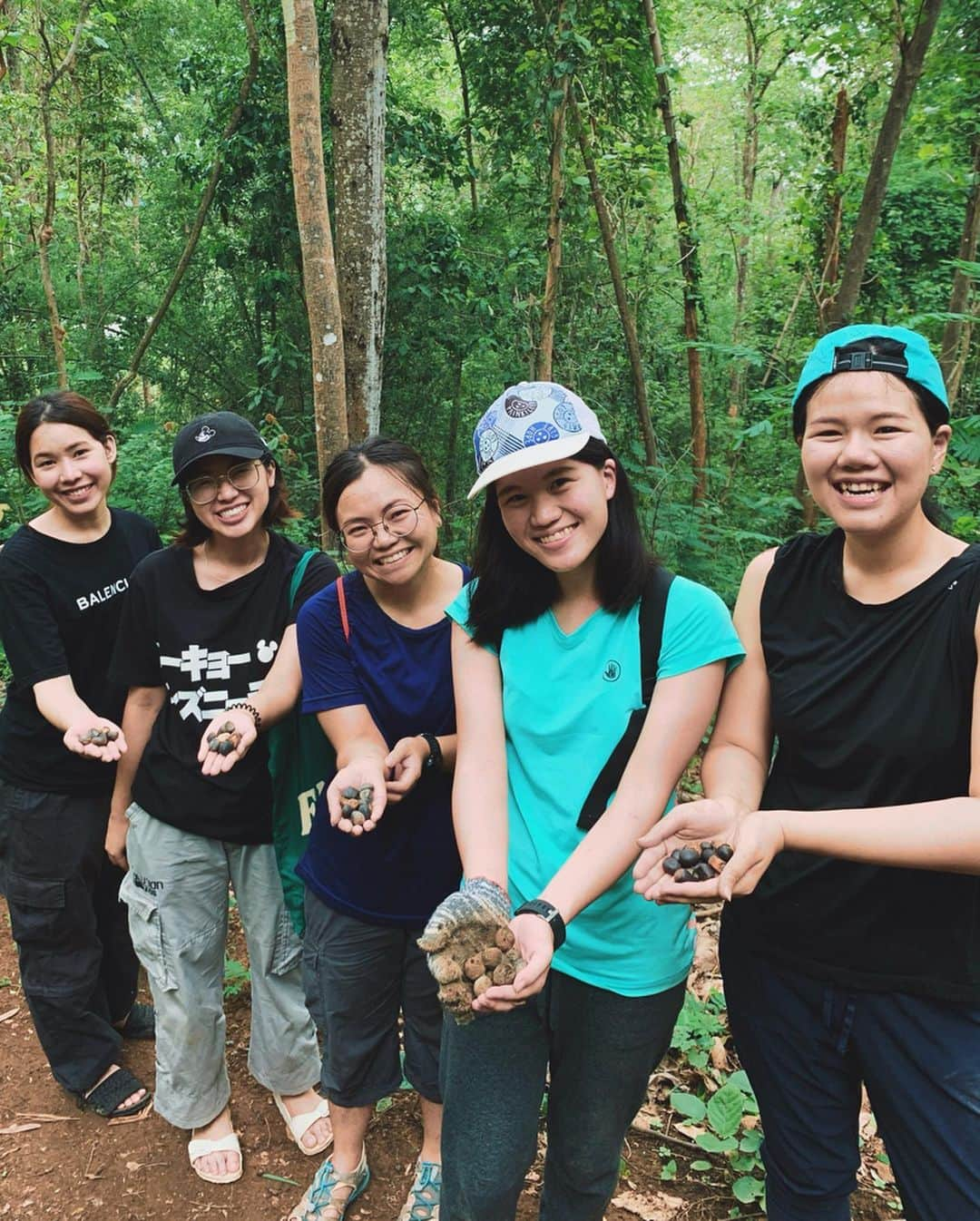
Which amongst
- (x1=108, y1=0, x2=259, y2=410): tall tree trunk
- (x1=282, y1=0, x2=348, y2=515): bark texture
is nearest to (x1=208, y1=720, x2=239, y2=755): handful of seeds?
(x1=282, y1=0, x2=348, y2=515): bark texture

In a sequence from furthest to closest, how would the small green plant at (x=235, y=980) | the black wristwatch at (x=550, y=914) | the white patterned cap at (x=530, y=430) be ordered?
1. the small green plant at (x=235, y=980)
2. the white patterned cap at (x=530, y=430)
3. the black wristwatch at (x=550, y=914)

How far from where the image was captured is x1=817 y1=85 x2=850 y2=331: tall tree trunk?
28.4 ft

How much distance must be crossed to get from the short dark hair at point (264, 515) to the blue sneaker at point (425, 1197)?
196 cm

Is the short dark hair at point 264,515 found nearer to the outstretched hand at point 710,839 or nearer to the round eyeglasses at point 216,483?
the round eyeglasses at point 216,483

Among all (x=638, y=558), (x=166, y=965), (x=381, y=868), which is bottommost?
(x=166, y=965)

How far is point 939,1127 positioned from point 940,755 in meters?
0.71

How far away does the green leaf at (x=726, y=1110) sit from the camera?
9.25 feet

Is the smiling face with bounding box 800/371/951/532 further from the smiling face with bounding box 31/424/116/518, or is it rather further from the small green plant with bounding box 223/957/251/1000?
the small green plant with bounding box 223/957/251/1000

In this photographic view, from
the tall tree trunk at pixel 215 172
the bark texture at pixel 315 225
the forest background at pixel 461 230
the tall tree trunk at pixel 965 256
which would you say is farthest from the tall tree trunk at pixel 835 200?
the bark texture at pixel 315 225

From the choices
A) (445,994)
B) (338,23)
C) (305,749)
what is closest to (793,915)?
(445,994)

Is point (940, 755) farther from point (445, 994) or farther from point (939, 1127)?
point (445, 994)

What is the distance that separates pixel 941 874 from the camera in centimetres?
167

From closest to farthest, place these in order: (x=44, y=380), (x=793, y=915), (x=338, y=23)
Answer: (x=793, y=915), (x=338, y=23), (x=44, y=380)

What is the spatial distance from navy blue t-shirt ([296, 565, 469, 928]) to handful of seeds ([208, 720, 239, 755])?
24 cm
